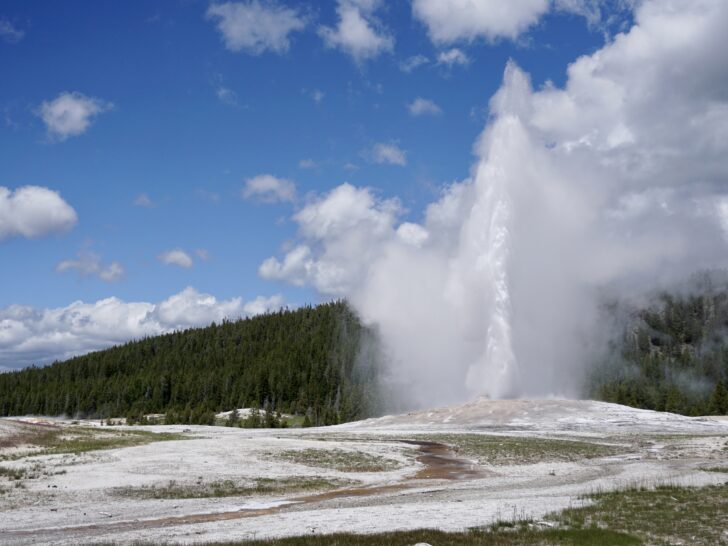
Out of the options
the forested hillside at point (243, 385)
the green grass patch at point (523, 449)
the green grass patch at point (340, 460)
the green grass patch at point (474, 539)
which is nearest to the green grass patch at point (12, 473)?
the green grass patch at point (340, 460)

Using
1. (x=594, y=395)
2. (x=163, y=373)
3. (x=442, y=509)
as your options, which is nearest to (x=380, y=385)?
(x=594, y=395)

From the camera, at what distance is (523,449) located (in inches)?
1939

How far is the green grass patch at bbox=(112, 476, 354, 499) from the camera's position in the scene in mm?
30297

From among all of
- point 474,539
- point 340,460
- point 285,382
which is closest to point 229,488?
point 340,460

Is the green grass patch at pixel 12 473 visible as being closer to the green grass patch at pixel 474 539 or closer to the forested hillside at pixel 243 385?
the green grass patch at pixel 474 539

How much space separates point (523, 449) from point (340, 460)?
1480 centimetres

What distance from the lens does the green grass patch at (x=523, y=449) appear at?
45094mm

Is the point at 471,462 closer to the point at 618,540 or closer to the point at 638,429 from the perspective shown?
the point at 618,540

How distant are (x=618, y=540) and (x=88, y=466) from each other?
1214 inches

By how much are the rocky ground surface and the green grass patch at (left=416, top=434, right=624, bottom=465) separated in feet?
0.40

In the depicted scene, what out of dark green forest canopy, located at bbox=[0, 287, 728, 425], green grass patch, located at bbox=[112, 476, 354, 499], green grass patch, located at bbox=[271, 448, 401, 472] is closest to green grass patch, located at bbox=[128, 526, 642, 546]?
green grass patch, located at bbox=[112, 476, 354, 499]

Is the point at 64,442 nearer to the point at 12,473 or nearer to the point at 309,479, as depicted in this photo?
the point at 12,473

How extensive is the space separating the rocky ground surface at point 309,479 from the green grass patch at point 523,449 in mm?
122

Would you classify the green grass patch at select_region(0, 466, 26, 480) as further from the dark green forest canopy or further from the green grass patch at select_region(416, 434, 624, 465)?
the dark green forest canopy
